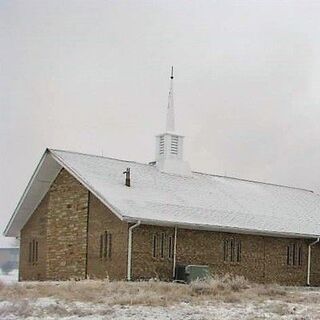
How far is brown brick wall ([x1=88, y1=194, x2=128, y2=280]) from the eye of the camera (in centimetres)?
2811

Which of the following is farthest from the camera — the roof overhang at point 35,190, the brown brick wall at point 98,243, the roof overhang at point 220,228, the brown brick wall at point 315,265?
the brown brick wall at point 315,265

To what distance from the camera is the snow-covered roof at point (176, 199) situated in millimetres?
28594

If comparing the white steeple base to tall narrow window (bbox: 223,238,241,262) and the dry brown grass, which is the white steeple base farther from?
the dry brown grass

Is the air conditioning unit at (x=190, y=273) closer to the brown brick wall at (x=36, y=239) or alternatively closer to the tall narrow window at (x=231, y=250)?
the tall narrow window at (x=231, y=250)

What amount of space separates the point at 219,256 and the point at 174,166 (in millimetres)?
6113

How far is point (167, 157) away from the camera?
115 feet

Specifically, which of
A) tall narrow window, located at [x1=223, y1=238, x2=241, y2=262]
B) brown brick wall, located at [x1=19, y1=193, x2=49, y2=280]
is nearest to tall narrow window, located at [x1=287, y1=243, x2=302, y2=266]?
tall narrow window, located at [x1=223, y1=238, x2=241, y2=262]

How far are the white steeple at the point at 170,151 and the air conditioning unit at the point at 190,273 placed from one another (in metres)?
7.15

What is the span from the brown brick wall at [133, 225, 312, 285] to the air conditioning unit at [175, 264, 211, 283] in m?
0.38

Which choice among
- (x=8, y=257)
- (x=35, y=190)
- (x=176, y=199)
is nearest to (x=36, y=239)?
(x=35, y=190)

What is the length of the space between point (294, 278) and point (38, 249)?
12.2 metres

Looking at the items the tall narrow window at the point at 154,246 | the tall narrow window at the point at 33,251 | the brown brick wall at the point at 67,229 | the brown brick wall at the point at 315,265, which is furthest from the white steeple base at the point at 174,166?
the brown brick wall at the point at 315,265

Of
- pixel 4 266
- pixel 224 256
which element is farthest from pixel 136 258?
pixel 4 266

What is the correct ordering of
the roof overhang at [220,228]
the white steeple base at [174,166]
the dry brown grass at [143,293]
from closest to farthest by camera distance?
the dry brown grass at [143,293], the roof overhang at [220,228], the white steeple base at [174,166]
